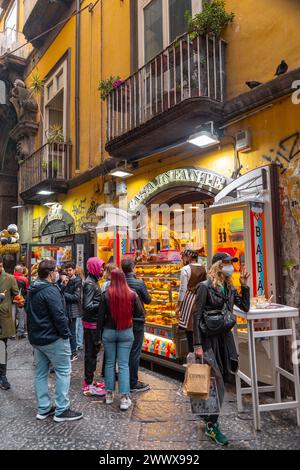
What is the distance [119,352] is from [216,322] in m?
1.58

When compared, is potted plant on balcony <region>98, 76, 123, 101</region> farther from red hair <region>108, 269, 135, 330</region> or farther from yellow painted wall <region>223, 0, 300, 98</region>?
red hair <region>108, 269, 135, 330</region>

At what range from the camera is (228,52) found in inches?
258

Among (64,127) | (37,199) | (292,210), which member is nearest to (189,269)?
(292,210)

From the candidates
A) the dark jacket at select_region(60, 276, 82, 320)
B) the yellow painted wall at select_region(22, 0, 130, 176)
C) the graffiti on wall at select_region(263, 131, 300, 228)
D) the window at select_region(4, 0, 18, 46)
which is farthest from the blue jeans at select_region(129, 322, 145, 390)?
the window at select_region(4, 0, 18, 46)

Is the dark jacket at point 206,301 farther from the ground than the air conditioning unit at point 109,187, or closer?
closer

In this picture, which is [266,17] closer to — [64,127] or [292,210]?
[292,210]

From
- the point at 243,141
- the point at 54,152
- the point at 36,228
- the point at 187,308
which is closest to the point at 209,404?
the point at 187,308

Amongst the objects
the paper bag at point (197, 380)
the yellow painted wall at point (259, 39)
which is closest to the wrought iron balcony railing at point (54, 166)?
the yellow painted wall at point (259, 39)

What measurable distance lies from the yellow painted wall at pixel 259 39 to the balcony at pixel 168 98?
248mm

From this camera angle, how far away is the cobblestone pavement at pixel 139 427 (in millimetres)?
3836

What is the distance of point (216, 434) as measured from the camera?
12.5ft

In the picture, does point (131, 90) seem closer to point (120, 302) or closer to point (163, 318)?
A: point (163, 318)

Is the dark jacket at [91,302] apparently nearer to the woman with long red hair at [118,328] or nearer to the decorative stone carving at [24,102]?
the woman with long red hair at [118,328]

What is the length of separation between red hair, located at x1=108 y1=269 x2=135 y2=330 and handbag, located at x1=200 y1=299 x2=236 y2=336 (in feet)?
4.02
